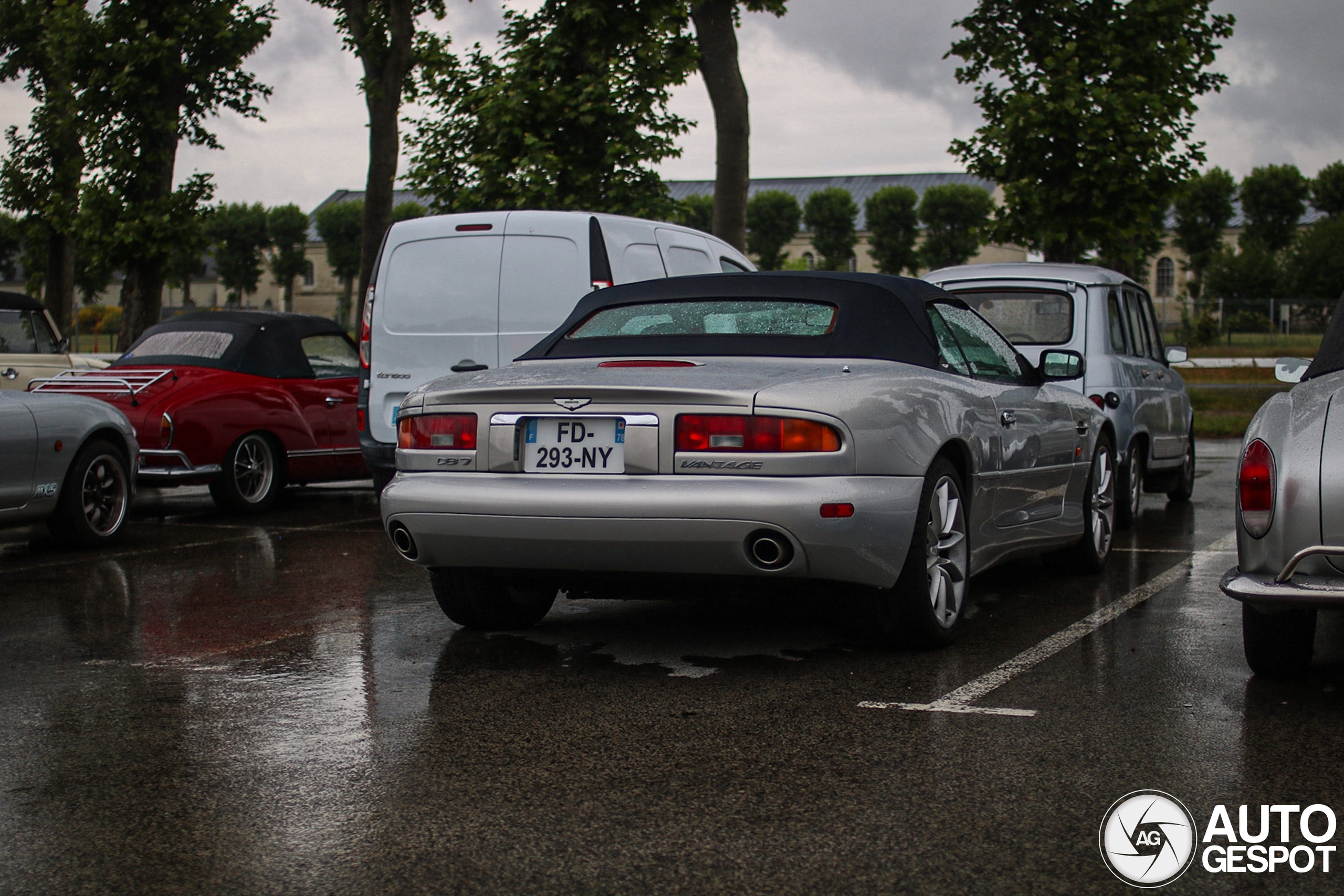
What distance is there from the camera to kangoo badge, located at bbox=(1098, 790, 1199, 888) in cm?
315

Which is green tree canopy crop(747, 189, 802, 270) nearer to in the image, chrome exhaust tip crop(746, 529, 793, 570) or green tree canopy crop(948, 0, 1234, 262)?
green tree canopy crop(948, 0, 1234, 262)

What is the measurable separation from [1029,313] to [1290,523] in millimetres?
5649

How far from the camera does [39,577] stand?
7848 mm

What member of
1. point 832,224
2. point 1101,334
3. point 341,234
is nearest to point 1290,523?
point 1101,334

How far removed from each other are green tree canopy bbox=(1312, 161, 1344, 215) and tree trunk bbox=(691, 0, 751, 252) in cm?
7479

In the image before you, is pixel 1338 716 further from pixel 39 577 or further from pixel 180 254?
pixel 180 254

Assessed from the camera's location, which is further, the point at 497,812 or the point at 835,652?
the point at 835,652

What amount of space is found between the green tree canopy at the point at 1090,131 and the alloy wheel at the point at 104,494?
39.5ft

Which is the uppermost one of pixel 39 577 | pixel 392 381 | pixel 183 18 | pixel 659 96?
pixel 183 18

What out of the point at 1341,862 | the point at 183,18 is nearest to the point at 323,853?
the point at 1341,862

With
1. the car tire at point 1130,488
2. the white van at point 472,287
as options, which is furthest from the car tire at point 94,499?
the car tire at point 1130,488

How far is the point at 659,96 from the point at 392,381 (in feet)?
30.6

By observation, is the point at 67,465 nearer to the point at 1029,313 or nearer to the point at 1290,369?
the point at 1029,313

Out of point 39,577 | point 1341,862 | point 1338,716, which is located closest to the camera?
point 1341,862
